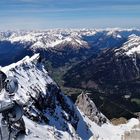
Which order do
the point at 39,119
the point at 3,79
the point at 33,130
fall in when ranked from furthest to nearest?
the point at 39,119 → the point at 33,130 → the point at 3,79

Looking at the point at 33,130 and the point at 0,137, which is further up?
the point at 0,137

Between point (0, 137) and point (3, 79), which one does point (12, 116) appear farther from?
point (3, 79)

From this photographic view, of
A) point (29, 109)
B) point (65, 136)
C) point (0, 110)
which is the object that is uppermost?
point (0, 110)

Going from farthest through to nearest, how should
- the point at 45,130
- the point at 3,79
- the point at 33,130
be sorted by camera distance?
the point at 45,130 < the point at 33,130 < the point at 3,79

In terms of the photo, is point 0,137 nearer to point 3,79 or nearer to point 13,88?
point 13,88

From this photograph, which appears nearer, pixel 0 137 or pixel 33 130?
pixel 0 137

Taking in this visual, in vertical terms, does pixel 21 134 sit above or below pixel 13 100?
below

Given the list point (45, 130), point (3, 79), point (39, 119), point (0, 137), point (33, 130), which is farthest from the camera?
point (39, 119)

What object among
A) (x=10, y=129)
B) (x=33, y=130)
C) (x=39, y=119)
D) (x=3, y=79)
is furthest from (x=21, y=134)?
(x=39, y=119)

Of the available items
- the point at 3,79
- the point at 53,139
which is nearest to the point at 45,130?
the point at 53,139
